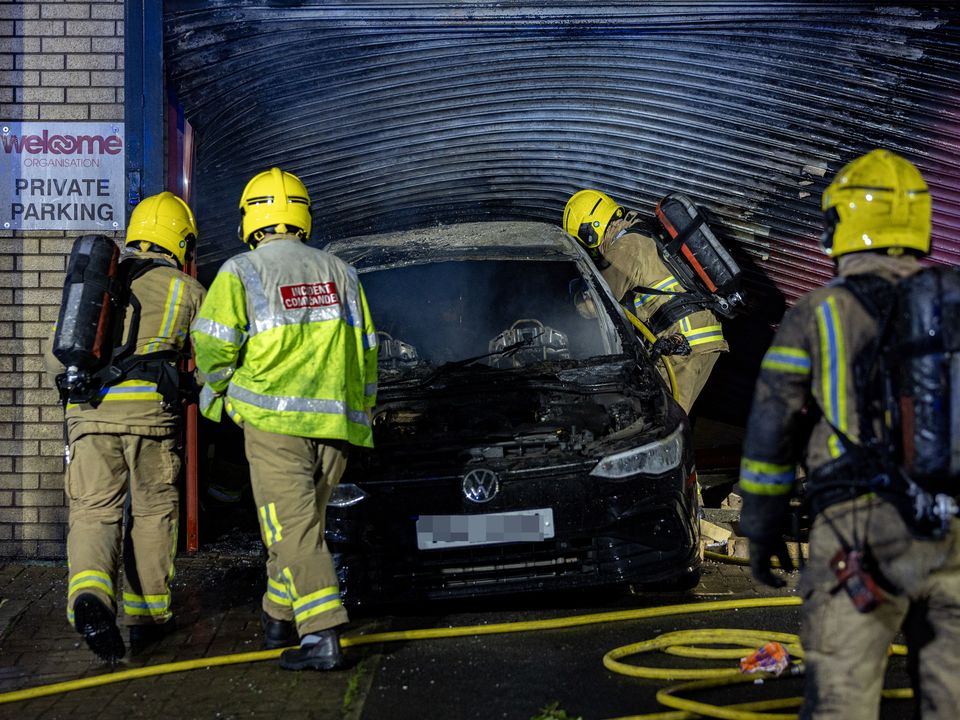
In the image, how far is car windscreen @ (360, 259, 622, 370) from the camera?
6266 millimetres

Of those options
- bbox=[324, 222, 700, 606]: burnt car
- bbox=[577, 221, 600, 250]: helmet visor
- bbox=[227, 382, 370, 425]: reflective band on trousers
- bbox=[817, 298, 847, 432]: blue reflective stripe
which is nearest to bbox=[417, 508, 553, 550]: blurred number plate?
bbox=[324, 222, 700, 606]: burnt car

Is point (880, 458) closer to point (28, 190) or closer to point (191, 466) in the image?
point (191, 466)

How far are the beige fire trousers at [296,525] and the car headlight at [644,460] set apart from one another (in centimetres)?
119

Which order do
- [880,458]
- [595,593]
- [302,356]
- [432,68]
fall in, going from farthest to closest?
[432,68], [595,593], [302,356], [880,458]

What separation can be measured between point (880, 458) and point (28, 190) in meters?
5.48

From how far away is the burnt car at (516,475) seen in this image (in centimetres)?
506

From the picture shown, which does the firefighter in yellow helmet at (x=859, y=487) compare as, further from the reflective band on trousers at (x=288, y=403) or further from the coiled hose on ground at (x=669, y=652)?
the reflective band on trousers at (x=288, y=403)

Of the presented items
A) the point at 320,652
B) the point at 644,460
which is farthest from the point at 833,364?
the point at 320,652

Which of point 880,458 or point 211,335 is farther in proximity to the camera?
point 211,335

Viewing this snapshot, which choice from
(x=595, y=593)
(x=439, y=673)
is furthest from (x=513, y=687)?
(x=595, y=593)

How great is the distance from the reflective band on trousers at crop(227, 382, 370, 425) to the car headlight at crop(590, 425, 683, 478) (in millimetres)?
1126

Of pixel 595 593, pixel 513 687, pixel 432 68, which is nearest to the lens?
pixel 513 687

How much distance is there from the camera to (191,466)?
22.9ft

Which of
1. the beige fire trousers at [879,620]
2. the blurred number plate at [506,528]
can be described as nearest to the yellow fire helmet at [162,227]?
the blurred number plate at [506,528]
